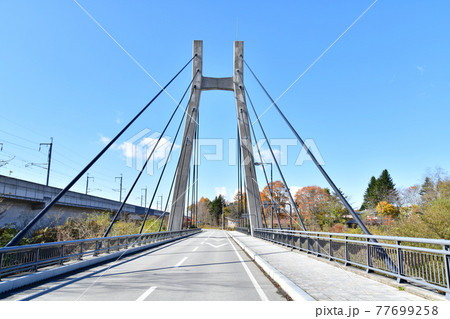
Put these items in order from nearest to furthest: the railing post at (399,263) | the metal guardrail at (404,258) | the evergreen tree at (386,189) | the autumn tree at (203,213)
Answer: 1. the metal guardrail at (404,258)
2. the railing post at (399,263)
3. the evergreen tree at (386,189)
4. the autumn tree at (203,213)

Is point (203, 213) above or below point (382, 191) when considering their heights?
below

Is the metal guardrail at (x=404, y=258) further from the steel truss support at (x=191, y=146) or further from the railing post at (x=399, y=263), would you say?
the steel truss support at (x=191, y=146)

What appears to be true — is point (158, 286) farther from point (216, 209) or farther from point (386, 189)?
point (216, 209)

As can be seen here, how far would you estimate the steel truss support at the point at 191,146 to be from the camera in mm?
29297

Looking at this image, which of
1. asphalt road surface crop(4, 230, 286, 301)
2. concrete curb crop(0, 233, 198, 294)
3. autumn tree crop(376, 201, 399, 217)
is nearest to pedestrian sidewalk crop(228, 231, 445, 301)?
asphalt road surface crop(4, 230, 286, 301)

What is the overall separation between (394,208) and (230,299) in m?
61.3

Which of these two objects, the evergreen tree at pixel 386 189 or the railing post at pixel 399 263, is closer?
the railing post at pixel 399 263

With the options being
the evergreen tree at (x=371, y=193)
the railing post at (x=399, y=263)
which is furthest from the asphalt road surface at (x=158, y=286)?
the evergreen tree at (x=371, y=193)

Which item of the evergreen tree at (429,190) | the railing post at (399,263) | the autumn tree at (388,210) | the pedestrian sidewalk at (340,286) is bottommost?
the pedestrian sidewalk at (340,286)

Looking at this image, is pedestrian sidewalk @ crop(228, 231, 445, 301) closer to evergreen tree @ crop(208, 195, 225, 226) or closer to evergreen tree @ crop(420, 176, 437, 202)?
evergreen tree @ crop(420, 176, 437, 202)

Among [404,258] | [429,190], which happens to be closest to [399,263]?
[404,258]

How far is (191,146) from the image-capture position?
30516 millimetres

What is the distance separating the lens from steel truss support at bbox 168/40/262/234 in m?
29.3
